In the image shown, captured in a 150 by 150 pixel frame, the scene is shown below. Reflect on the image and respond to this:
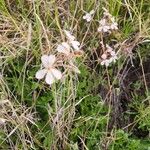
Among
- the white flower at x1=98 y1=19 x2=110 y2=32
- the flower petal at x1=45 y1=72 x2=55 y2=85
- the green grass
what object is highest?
the flower petal at x1=45 y1=72 x2=55 y2=85

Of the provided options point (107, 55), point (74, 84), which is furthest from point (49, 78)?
point (107, 55)

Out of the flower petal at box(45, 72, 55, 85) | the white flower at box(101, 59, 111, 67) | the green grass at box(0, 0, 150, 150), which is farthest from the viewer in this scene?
the white flower at box(101, 59, 111, 67)

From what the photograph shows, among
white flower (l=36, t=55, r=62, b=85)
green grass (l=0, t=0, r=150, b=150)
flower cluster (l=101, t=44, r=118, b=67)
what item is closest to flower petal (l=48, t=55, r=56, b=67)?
white flower (l=36, t=55, r=62, b=85)

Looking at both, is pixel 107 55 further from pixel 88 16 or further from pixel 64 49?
pixel 64 49

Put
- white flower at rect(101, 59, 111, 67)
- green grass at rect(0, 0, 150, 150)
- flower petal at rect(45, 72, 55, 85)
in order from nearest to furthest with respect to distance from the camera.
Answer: flower petal at rect(45, 72, 55, 85) → green grass at rect(0, 0, 150, 150) → white flower at rect(101, 59, 111, 67)

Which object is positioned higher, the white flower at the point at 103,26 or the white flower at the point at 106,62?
the white flower at the point at 103,26

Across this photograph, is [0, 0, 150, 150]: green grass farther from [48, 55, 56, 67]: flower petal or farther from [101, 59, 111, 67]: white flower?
[48, 55, 56, 67]: flower petal

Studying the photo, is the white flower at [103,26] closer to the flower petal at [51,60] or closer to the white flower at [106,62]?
the white flower at [106,62]

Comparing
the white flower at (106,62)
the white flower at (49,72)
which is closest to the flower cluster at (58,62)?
the white flower at (49,72)

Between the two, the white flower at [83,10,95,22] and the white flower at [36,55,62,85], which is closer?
the white flower at [36,55,62,85]
